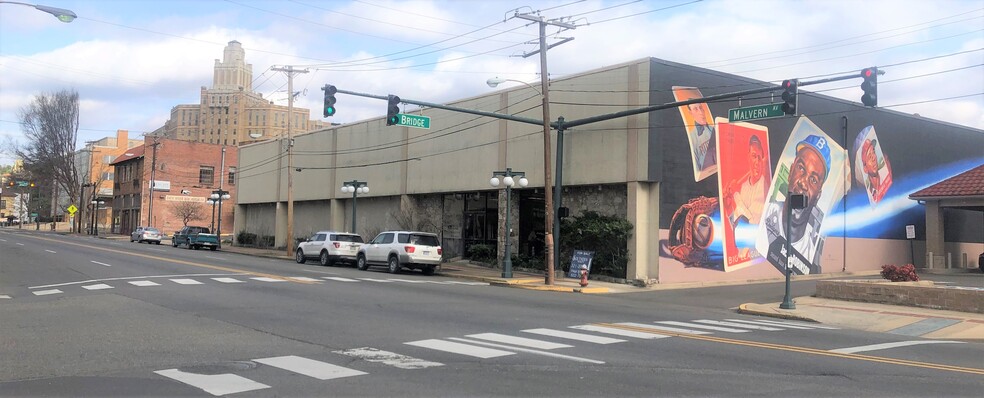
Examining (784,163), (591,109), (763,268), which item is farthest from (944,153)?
(591,109)

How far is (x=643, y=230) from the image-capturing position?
24719mm

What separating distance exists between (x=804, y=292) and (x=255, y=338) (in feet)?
61.1

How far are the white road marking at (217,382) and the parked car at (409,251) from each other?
18.9 metres

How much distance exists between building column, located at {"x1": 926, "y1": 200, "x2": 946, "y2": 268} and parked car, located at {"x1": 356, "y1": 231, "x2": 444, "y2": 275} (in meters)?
23.7

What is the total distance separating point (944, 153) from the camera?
38094mm

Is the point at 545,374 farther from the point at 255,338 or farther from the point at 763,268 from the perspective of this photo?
the point at 763,268

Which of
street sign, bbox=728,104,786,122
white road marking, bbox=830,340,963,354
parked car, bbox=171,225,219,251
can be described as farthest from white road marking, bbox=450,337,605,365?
parked car, bbox=171,225,219,251

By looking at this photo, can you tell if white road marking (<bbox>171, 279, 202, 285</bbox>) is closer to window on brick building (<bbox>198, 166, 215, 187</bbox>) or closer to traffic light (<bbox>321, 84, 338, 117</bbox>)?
traffic light (<bbox>321, 84, 338, 117</bbox>)

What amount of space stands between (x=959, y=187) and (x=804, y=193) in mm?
9069

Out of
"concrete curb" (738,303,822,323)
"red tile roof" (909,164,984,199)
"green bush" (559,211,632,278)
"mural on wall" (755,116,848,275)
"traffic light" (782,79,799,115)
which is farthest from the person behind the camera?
"red tile roof" (909,164,984,199)

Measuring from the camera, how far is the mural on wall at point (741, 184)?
26.6 meters

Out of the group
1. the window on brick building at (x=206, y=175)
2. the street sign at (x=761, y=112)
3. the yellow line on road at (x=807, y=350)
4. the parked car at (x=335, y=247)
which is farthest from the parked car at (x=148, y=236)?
the yellow line on road at (x=807, y=350)

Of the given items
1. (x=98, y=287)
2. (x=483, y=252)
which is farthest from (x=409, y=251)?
(x=98, y=287)

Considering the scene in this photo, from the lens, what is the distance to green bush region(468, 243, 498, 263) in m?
31.3
